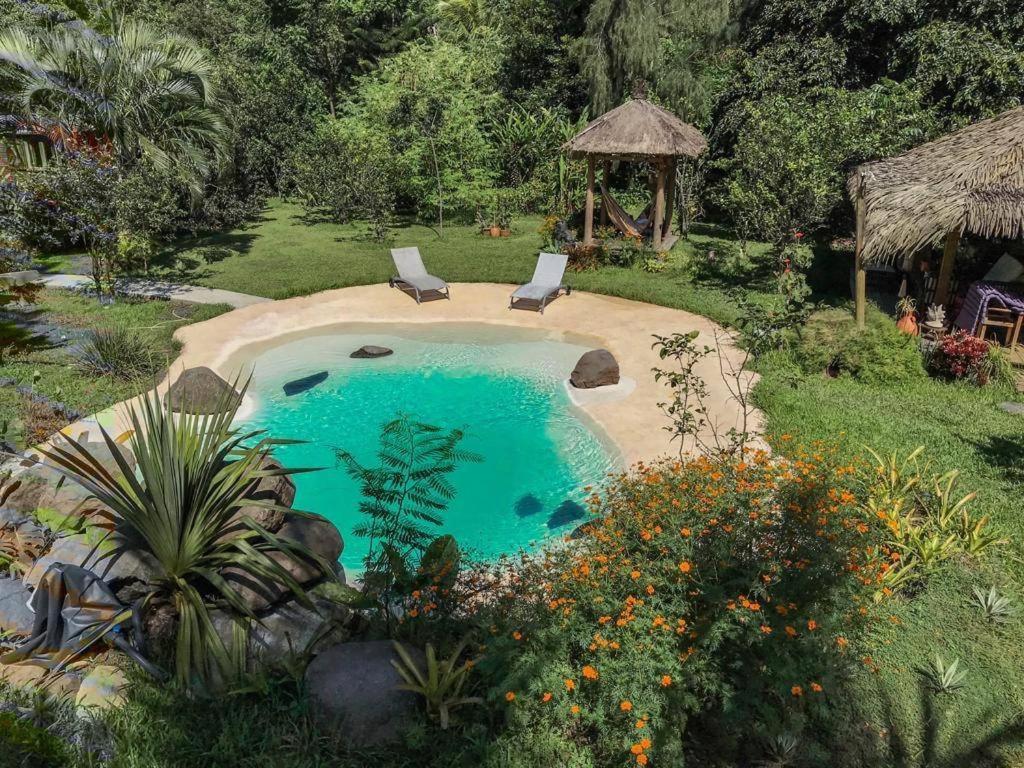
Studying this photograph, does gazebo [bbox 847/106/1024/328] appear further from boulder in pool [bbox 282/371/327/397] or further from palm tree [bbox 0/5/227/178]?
palm tree [bbox 0/5/227/178]

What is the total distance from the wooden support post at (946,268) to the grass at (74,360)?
37.1 ft

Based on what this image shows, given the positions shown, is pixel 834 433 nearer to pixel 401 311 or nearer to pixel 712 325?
pixel 712 325

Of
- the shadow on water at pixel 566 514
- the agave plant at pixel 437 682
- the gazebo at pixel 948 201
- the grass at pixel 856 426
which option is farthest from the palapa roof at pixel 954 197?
the agave plant at pixel 437 682

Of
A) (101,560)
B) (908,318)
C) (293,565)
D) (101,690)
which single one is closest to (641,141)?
(908,318)

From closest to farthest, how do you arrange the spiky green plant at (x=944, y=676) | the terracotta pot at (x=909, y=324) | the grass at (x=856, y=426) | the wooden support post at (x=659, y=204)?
the grass at (x=856, y=426), the spiky green plant at (x=944, y=676), the terracotta pot at (x=909, y=324), the wooden support post at (x=659, y=204)

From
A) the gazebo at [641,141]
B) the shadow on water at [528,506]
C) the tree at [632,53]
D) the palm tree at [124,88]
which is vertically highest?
the tree at [632,53]

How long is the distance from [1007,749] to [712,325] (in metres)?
8.63

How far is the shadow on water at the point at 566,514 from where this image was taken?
718 cm

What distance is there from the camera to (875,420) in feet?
27.4

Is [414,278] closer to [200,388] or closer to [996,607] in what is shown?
[200,388]

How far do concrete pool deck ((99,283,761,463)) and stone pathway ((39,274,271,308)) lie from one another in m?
0.73

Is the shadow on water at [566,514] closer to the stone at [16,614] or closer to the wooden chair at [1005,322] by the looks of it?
the stone at [16,614]

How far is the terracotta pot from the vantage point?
10875 mm

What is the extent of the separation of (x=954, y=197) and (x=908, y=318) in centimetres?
194
